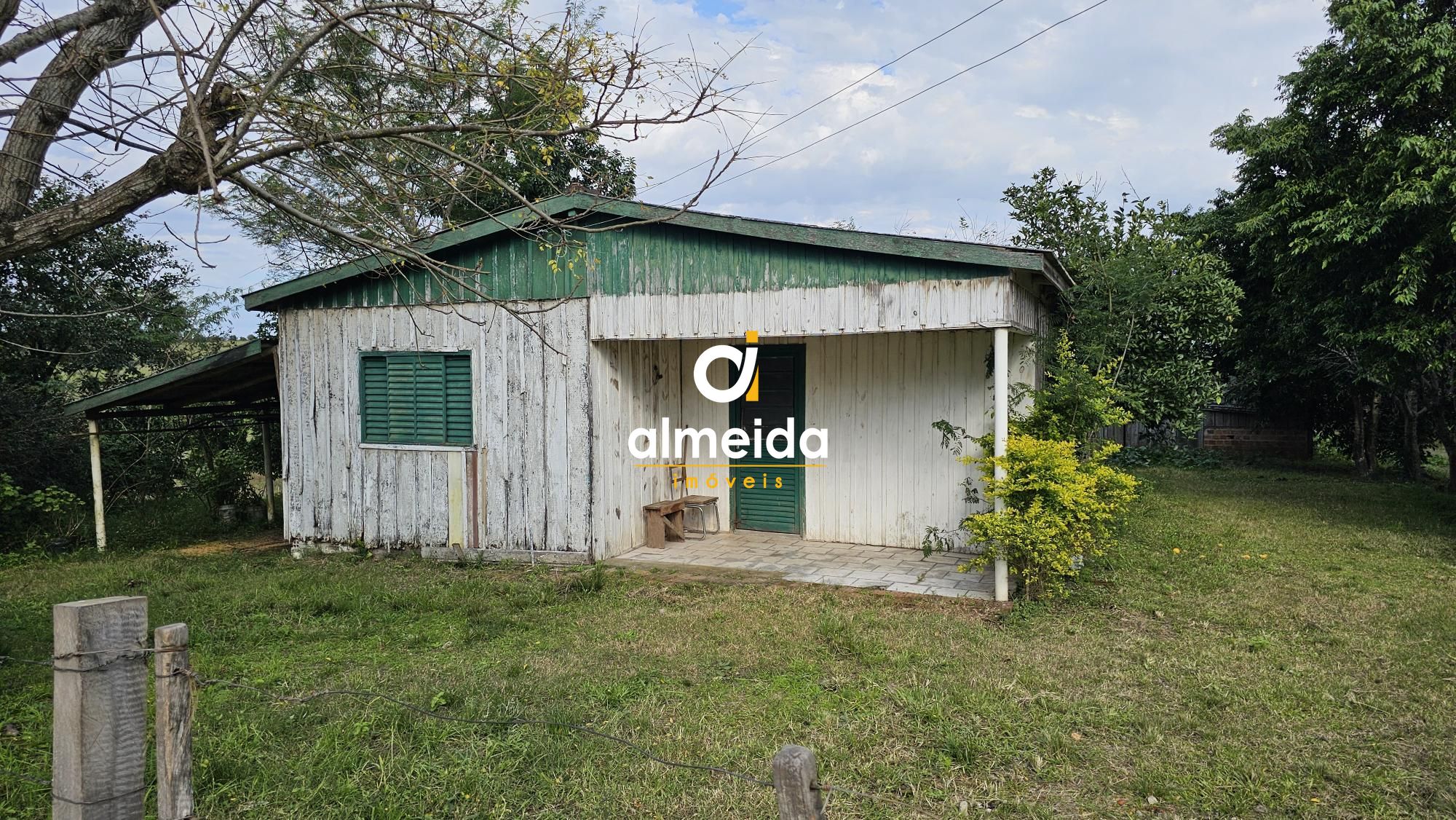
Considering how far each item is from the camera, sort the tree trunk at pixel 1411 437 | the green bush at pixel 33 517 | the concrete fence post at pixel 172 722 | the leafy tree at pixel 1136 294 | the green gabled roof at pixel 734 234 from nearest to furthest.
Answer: the concrete fence post at pixel 172 722
the green gabled roof at pixel 734 234
the green bush at pixel 33 517
the leafy tree at pixel 1136 294
the tree trunk at pixel 1411 437

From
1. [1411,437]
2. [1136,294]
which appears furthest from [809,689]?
[1411,437]

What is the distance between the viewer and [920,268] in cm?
681

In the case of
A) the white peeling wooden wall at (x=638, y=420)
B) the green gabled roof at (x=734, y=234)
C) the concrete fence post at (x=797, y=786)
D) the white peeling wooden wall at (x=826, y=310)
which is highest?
the green gabled roof at (x=734, y=234)

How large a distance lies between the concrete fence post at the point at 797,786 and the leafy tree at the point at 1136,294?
7810 mm

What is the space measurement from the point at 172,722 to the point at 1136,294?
9484 millimetres

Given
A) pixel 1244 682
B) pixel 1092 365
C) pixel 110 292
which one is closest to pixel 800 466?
pixel 1092 365

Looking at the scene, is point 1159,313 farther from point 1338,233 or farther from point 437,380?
point 437,380

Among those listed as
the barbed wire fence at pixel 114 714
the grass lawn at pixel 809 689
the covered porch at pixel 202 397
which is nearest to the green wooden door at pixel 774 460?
the grass lawn at pixel 809 689

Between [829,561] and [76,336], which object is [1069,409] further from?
[76,336]

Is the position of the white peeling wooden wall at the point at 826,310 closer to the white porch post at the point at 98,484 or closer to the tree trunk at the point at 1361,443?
the white porch post at the point at 98,484

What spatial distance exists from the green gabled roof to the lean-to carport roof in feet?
2.04

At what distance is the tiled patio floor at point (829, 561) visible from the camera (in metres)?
7.23

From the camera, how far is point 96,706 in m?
2.44

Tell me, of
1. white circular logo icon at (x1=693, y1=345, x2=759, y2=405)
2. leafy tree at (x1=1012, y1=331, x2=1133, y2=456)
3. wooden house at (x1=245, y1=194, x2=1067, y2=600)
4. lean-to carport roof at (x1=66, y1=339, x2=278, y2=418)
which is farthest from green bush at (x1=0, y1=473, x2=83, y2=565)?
leafy tree at (x1=1012, y1=331, x2=1133, y2=456)
